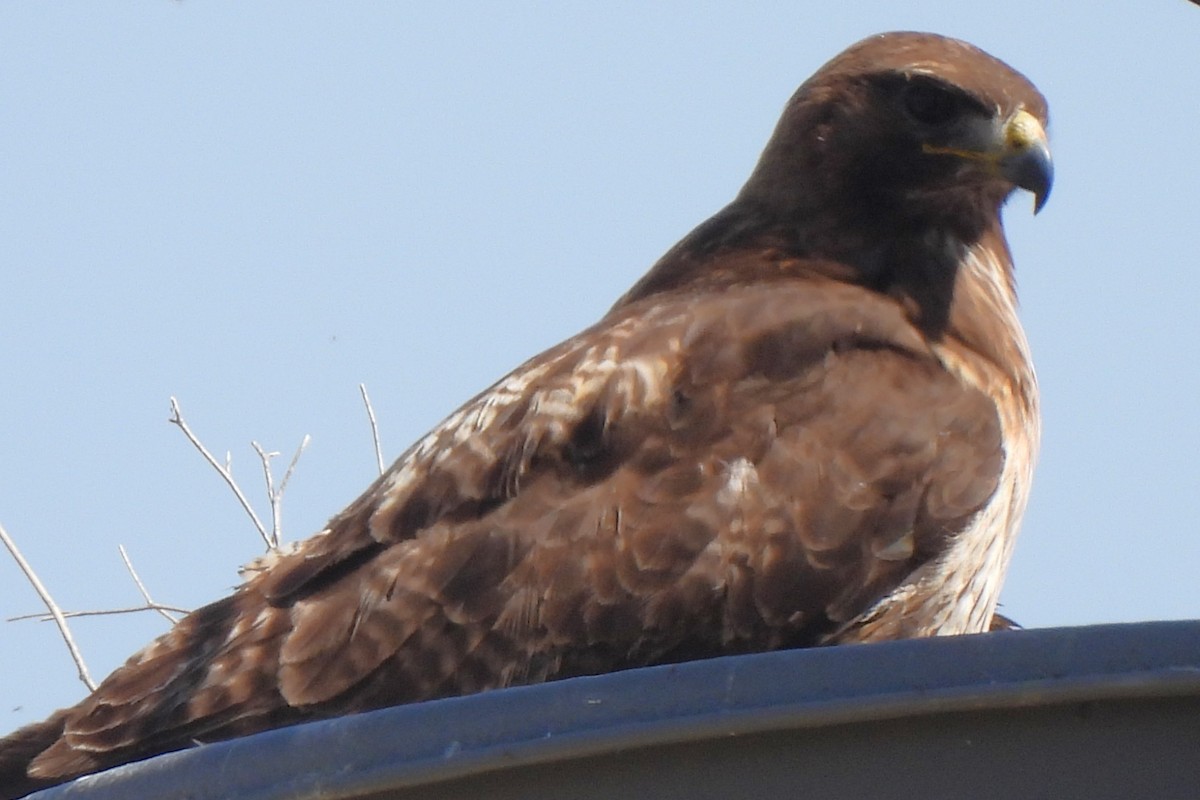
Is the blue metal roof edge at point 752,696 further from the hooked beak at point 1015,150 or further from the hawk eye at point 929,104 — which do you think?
the hawk eye at point 929,104

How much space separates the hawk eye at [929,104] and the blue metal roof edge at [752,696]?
2.87m

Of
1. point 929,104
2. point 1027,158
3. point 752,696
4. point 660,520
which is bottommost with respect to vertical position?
point 660,520

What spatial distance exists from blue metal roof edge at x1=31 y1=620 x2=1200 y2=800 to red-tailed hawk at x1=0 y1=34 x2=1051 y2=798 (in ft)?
5.60

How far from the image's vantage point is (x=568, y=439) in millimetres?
4051

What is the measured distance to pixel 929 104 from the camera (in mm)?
4707

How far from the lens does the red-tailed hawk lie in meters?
3.78

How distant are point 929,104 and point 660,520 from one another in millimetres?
1469

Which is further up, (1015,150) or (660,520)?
(1015,150)

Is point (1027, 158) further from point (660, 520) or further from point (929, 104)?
point (660, 520)

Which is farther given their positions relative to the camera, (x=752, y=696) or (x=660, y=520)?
(x=660, y=520)

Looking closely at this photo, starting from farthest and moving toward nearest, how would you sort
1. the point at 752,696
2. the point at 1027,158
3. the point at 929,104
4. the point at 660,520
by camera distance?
the point at 929,104 → the point at 1027,158 → the point at 660,520 → the point at 752,696

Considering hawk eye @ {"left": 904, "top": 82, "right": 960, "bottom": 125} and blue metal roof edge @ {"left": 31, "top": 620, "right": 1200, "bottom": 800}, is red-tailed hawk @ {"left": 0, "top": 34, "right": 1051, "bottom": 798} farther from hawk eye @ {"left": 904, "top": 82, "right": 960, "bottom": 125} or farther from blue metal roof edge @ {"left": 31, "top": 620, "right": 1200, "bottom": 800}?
blue metal roof edge @ {"left": 31, "top": 620, "right": 1200, "bottom": 800}

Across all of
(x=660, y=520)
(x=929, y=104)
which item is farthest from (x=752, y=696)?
(x=929, y=104)

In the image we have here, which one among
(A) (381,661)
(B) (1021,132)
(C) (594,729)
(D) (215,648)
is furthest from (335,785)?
(B) (1021,132)
